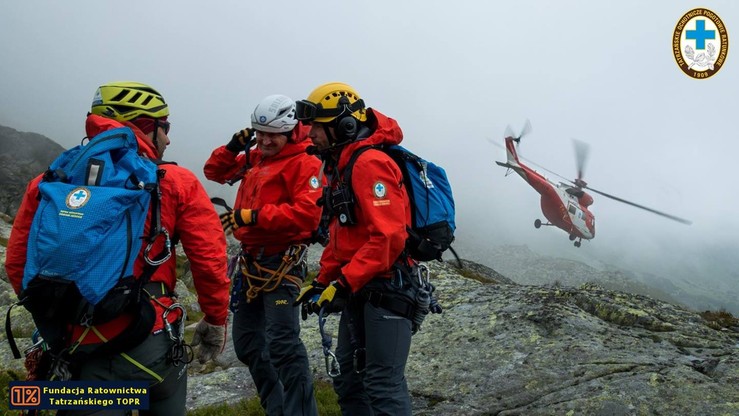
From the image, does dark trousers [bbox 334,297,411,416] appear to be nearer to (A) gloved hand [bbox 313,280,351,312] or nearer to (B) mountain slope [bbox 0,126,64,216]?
(A) gloved hand [bbox 313,280,351,312]

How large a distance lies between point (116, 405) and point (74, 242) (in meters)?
1.31

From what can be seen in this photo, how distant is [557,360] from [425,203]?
4322 mm

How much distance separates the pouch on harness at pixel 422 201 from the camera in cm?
557

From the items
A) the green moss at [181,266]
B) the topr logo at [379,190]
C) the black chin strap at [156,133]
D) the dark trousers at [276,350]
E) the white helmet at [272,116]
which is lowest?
the green moss at [181,266]

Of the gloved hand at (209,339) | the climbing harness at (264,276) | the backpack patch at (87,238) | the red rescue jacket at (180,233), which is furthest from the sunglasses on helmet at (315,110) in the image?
the gloved hand at (209,339)

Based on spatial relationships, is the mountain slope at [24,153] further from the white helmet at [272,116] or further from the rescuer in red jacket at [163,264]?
the rescuer in red jacket at [163,264]

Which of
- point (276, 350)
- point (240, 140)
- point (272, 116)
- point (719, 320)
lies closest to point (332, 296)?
point (276, 350)

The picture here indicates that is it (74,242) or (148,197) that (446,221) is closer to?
(148,197)

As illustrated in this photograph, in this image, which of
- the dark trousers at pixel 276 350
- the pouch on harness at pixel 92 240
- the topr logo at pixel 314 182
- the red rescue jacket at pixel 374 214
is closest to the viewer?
the pouch on harness at pixel 92 240

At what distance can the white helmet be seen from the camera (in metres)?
7.20

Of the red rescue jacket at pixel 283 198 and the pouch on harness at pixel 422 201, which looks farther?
the red rescue jacket at pixel 283 198

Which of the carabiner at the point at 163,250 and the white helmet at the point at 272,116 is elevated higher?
the white helmet at the point at 272,116

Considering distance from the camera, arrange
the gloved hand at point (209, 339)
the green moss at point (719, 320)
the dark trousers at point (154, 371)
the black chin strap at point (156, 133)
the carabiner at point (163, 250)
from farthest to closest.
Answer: the green moss at point (719, 320), the gloved hand at point (209, 339), the black chin strap at point (156, 133), the carabiner at point (163, 250), the dark trousers at point (154, 371)

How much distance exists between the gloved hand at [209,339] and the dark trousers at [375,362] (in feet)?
5.04
